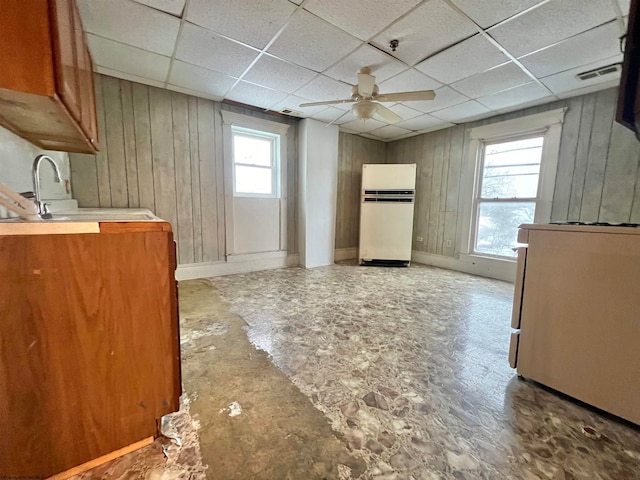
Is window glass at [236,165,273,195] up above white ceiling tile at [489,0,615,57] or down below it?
below

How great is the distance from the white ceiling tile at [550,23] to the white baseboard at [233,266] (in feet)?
12.1

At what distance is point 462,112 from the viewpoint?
3.73 m

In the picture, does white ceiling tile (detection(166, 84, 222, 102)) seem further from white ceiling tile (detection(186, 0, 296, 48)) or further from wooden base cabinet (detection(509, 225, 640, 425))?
wooden base cabinet (detection(509, 225, 640, 425))

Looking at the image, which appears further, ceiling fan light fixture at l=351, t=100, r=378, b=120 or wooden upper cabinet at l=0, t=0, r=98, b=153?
A: ceiling fan light fixture at l=351, t=100, r=378, b=120

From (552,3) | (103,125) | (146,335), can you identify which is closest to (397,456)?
(146,335)

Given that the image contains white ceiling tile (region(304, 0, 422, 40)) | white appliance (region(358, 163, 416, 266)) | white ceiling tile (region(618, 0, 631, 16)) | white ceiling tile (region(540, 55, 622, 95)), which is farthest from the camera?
white appliance (region(358, 163, 416, 266))

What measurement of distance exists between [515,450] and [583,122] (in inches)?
150

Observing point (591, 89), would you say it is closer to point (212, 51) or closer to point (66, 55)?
point (212, 51)

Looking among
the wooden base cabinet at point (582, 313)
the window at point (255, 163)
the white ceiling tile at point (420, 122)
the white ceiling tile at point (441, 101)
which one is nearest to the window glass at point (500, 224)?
the white ceiling tile at point (420, 122)

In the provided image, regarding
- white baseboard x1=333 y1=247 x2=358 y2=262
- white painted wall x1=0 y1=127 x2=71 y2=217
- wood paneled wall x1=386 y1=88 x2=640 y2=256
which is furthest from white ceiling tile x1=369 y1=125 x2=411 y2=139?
white painted wall x1=0 y1=127 x2=71 y2=217

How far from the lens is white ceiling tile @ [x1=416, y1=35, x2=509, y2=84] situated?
2.22m

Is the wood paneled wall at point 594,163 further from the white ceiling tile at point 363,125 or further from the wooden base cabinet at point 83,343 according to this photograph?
the wooden base cabinet at point 83,343

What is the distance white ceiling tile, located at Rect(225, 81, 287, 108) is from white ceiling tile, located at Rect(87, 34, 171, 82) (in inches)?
29.7

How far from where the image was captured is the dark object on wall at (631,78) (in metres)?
1.13
